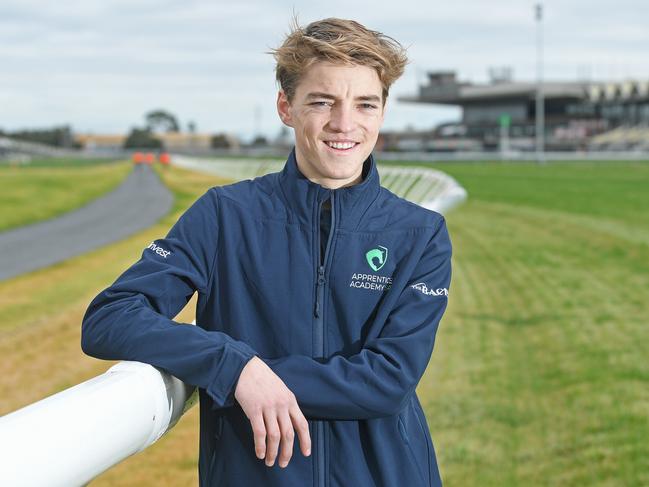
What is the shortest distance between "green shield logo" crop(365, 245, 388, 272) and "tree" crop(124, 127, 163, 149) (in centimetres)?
15452

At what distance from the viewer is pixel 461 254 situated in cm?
1430

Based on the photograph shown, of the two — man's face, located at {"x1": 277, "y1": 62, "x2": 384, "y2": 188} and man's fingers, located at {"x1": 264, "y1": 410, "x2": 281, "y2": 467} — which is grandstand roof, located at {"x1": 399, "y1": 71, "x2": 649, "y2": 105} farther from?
man's fingers, located at {"x1": 264, "y1": 410, "x2": 281, "y2": 467}

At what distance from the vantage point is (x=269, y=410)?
1908 millimetres

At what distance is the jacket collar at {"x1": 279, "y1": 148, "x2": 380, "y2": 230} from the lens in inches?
83.9

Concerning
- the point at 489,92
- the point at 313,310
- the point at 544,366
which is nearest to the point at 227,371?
the point at 313,310

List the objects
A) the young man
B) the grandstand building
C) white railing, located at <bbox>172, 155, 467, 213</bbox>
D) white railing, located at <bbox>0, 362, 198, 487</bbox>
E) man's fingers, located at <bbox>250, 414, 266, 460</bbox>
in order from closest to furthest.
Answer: white railing, located at <bbox>0, 362, 198, 487</bbox> < man's fingers, located at <bbox>250, 414, 266, 460</bbox> < the young man < white railing, located at <bbox>172, 155, 467, 213</bbox> < the grandstand building

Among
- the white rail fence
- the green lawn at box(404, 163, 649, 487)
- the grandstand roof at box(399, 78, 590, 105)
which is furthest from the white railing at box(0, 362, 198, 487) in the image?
Answer: the grandstand roof at box(399, 78, 590, 105)

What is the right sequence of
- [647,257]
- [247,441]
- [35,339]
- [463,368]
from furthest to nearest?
[647,257]
[35,339]
[463,368]
[247,441]

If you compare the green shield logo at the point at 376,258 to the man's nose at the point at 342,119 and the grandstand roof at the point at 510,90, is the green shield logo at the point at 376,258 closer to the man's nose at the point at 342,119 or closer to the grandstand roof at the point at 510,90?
the man's nose at the point at 342,119

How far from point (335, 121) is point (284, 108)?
7.2 inches

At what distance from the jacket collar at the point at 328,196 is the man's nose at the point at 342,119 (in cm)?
12

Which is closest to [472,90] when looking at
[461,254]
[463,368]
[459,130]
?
[459,130]

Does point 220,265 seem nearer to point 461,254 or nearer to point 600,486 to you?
point 600,486

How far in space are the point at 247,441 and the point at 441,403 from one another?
463 centimetres
